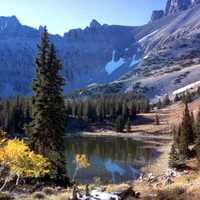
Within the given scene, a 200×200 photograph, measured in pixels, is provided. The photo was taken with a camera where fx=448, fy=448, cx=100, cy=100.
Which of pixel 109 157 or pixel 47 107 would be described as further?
pixel 109 157

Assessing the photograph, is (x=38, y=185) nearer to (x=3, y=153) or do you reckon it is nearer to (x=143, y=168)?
(x=3, y=153)

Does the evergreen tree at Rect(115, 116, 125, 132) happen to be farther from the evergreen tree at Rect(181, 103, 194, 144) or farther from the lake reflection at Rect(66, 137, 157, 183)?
the evergreen tree at Rect(181, 103, 194, 144)

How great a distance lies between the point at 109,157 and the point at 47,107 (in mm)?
69543

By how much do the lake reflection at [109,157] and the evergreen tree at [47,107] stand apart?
94.7 ft

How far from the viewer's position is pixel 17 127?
17512 cm

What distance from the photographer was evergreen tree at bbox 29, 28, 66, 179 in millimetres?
53531

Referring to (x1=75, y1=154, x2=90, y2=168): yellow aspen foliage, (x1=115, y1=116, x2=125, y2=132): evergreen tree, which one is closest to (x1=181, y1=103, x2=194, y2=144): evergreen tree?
(x1=75, y1=154, x2=90, y2=168): yellow aspen foliage

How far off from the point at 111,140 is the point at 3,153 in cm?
13591

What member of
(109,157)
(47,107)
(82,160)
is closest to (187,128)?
(109,157)

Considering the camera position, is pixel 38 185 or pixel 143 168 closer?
pixel 38 185

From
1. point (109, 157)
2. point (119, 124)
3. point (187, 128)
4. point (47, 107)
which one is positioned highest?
point (47, 107)

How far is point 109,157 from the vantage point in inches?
4764

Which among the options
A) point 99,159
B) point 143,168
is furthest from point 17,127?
point 143,168

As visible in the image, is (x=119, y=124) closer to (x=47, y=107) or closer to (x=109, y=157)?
(x=109, y=157)
